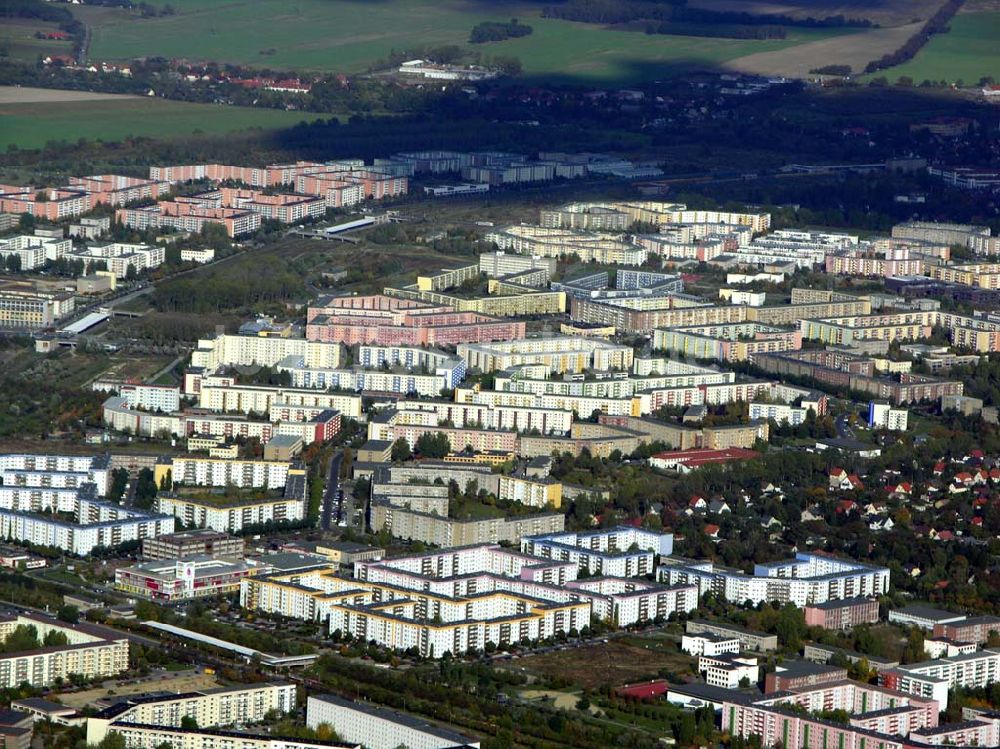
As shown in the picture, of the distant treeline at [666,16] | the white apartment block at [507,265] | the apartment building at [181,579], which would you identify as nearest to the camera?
the apartment building at [181,579]

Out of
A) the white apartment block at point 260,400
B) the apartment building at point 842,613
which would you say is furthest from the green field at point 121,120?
the apartment building at point 842,613

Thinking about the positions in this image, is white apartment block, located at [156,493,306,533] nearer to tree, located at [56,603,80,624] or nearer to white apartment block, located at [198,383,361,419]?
tree, located at [56,603,80,624]

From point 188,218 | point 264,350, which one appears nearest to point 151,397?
point 264,350

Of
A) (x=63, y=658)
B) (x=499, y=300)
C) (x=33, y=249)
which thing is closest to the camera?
(x=63, y=658)

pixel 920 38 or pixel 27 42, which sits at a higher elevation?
pixel 920 38

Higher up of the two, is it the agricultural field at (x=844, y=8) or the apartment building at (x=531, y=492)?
the agricultural field at (x=844, y=8)

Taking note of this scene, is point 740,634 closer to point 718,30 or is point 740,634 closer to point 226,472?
point 226,472

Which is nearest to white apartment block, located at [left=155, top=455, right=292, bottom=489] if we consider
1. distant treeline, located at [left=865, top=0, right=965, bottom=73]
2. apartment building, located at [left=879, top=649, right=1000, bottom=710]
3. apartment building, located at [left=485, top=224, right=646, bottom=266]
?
apartment building, located at [left=879, top=649, right=1000, bottom=710]

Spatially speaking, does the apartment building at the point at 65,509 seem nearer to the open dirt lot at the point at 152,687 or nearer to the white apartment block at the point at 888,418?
the open dirt lot at the point at 152,687
